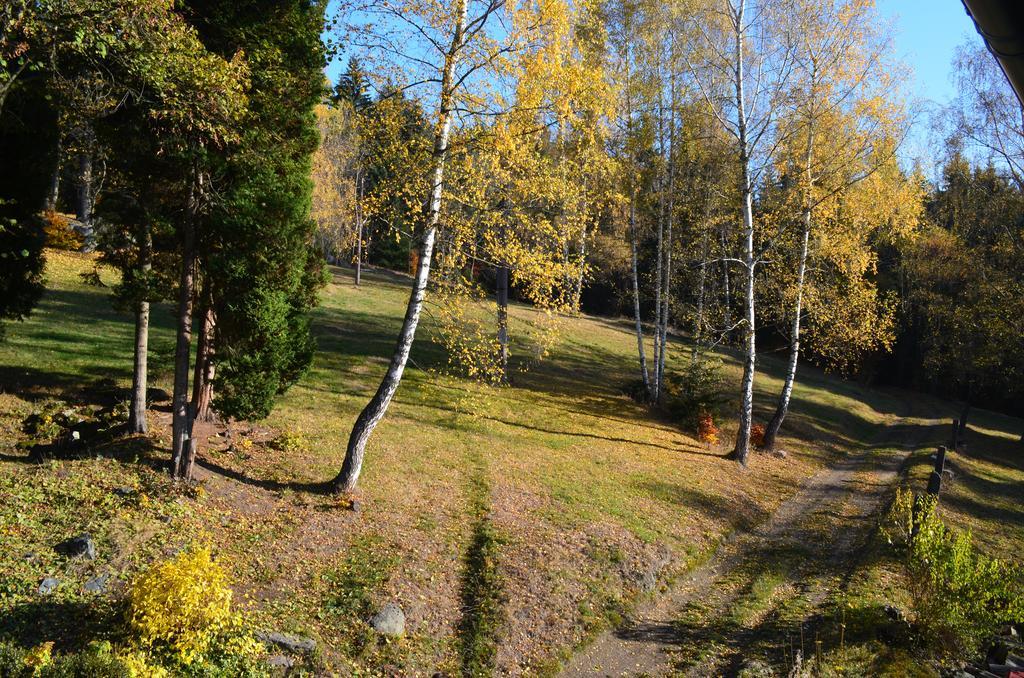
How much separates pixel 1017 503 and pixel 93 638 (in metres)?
19.7

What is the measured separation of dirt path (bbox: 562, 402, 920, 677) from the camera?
7.41 metres

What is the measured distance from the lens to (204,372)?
11.4 m

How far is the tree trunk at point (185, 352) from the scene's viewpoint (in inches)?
360

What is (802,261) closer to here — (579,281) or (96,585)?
(579,281)

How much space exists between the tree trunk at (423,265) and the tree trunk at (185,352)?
216cm

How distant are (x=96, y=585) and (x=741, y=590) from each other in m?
8.22

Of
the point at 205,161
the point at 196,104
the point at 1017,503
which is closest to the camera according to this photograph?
the point at 196,104

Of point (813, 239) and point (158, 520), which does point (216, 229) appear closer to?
point (158, 520)

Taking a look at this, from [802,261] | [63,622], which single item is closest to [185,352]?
[63,622]

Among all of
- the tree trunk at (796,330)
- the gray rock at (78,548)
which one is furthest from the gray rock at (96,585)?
the tree trunk at (796,330)

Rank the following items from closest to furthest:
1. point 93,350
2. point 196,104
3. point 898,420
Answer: point 196,104
point 93,350
point 898,420

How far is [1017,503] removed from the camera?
643 inches

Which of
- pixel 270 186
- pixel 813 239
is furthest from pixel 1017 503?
pixel 270 186

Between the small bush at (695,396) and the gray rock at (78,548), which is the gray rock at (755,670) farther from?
the small bush at (695,396)
